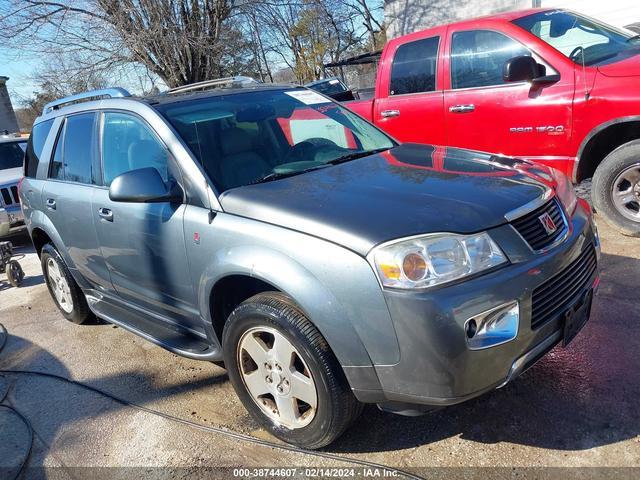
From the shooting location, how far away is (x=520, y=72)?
450 centimetres

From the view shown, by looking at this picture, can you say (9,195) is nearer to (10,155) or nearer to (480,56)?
(10,155)

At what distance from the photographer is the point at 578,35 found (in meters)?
5.02

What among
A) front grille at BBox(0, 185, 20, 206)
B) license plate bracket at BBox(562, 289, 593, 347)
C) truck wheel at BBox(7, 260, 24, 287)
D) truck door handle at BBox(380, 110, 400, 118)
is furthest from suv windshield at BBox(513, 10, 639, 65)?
front grille at BBox(0, 185, 20, 206)

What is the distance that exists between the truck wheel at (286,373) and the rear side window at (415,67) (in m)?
3.66

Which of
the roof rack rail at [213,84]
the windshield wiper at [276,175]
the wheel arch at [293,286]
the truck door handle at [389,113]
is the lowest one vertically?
the wheel arch at [293,286]

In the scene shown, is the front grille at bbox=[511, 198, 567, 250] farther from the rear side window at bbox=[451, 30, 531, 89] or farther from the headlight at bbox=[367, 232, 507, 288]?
the rear side window at bbox=[451, 30, 531, 89]

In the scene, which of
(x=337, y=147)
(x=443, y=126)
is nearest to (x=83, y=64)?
(x=443, y=126)

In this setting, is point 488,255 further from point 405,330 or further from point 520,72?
point 520,72

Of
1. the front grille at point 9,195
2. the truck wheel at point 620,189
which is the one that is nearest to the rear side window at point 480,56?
the truck wheel at point 620,189

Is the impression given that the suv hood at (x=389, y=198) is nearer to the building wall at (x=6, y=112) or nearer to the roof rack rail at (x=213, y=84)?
the roof rack rail at (x=213, y=84)

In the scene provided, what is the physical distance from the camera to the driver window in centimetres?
307

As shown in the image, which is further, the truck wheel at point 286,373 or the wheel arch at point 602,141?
the wheel arch at point 602,141

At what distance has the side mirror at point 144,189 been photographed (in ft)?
9.08

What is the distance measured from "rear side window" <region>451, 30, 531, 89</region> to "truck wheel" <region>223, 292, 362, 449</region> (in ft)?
11.6
